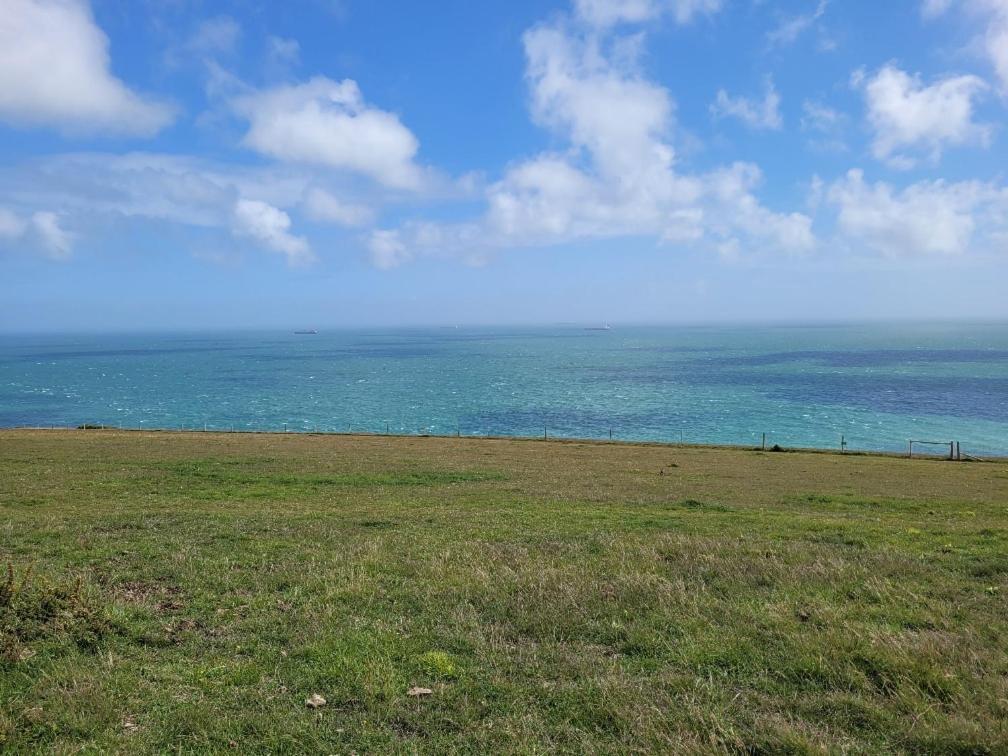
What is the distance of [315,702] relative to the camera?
7.20 metres

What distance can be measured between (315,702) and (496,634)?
282cm

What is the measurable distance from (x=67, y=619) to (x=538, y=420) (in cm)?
8628

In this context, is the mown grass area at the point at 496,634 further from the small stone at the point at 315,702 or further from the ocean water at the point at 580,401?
the ocean water at the point at 580,401

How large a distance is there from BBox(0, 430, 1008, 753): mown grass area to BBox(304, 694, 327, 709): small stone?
12 cm

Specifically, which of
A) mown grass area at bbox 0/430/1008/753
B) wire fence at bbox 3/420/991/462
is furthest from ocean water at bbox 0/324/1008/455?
mown grass area at bbox 0/430/1008/753

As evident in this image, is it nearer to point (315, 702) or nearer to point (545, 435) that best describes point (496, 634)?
point (315, 702)

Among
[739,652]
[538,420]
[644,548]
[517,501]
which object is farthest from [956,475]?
[538,420]

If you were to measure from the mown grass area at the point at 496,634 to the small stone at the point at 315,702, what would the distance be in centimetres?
12

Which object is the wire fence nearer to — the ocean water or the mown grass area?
the ocean water

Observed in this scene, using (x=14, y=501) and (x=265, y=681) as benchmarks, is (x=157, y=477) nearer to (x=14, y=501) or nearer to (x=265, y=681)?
(x=14, y=501)

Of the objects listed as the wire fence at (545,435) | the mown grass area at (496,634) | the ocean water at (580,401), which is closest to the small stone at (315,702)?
the mown grass area at (496,634)

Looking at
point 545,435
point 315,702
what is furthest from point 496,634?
point 545,435

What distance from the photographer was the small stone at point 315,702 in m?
7.18

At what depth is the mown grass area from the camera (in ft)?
21.9
